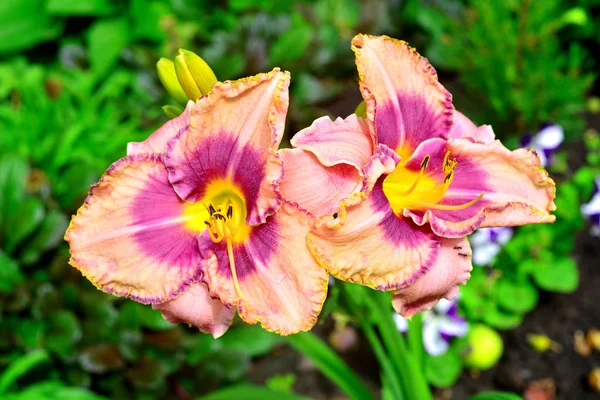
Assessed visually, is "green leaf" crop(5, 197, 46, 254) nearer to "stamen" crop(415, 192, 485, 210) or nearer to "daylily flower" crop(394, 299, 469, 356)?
"daylily flower" crop(394, 299, 469, 356)

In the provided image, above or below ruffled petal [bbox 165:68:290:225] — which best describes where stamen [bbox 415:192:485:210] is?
below

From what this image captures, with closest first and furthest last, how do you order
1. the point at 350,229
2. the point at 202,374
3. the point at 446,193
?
the point at 350,229, the point at 446,193, the point at 202,374

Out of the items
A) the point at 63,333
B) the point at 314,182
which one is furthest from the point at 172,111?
the point at 63,333

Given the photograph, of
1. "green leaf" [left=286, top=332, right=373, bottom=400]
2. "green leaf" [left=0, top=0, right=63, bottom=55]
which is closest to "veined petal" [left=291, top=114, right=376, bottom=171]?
"green leaf" [left=286, top=332, right=373, bottom=400]

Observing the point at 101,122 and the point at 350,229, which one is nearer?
the point at 350,229

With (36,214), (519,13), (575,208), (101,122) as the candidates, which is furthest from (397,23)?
(36,214)

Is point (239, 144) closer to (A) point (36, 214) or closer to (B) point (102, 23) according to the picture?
(A) point (36, 214)
